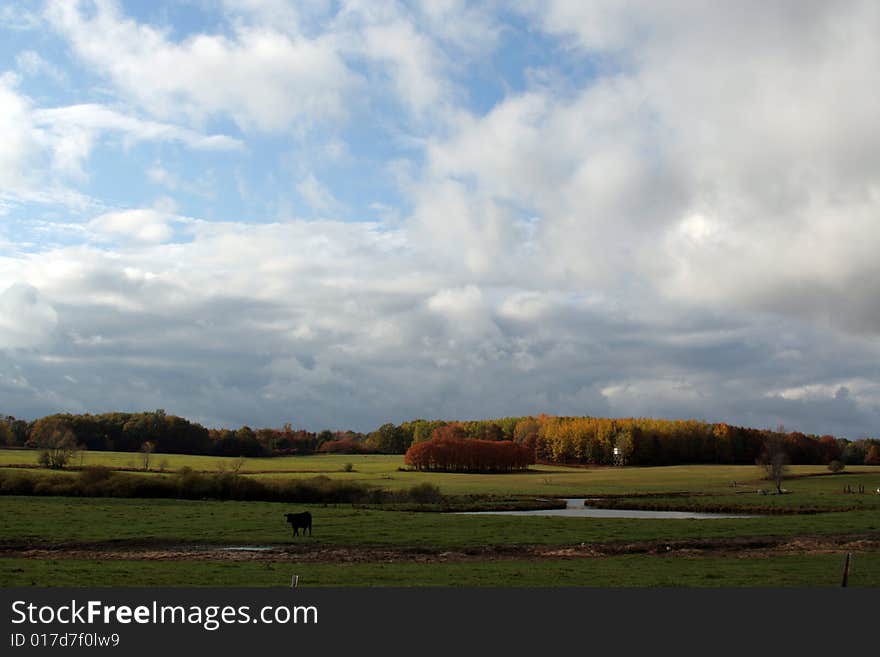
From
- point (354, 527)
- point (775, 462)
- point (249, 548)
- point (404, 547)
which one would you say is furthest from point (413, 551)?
point (775, 462)

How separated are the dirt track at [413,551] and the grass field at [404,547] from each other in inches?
3.4

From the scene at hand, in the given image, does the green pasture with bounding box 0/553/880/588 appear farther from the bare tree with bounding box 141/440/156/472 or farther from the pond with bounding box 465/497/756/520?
the bare tree with bounding box 141/440/156/472

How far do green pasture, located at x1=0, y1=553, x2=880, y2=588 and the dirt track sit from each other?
84.0 inches

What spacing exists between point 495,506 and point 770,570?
45295 millimetres

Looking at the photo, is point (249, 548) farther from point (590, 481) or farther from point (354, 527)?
point (590, 481)

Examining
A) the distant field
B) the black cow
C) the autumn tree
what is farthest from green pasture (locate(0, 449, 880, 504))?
the black cow

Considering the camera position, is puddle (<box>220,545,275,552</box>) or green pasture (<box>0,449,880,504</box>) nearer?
puddle (<box>220,545,275,552</box>)

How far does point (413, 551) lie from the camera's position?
35969 millimetres

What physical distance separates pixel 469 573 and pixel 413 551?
26.8 ft

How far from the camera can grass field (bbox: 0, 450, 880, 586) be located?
26891 millimetres

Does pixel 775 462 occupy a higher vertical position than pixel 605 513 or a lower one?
higher

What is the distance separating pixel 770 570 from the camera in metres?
28.9

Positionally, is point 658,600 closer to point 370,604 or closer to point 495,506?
point 370,604

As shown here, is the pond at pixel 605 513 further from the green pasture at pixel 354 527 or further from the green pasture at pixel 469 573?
the green pasture at pixel 469 573
